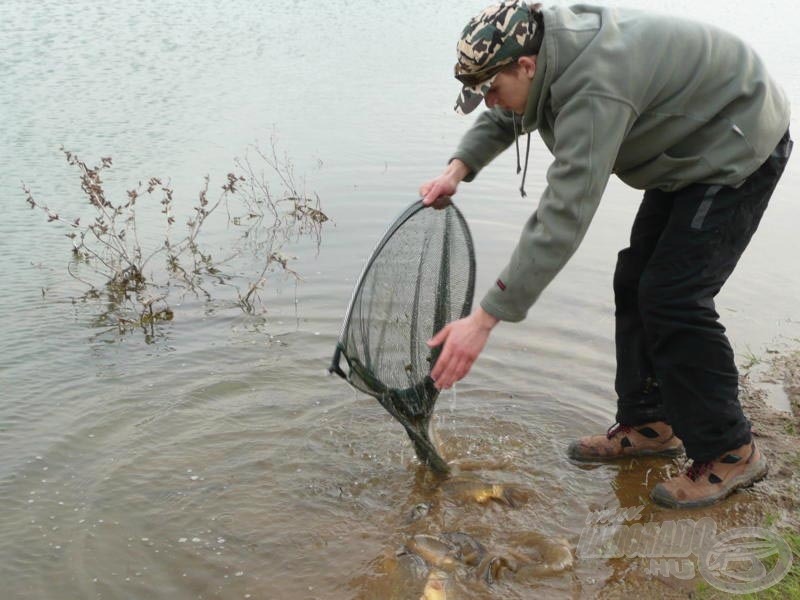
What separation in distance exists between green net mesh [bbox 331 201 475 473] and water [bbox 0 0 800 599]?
1.64 ft

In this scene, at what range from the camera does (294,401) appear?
15.5 ft

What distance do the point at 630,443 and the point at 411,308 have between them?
4.19ft

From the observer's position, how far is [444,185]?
3.58m

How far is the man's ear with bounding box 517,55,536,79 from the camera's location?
2.79 meters

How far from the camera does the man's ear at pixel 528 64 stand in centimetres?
279

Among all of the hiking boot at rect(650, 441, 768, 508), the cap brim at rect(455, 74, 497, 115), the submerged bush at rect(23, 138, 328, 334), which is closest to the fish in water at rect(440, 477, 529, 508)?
the hiking boot at rect(650, 441, 768, 508)

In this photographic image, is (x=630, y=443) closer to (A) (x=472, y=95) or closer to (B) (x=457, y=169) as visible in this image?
(B) (x=457, y=169)

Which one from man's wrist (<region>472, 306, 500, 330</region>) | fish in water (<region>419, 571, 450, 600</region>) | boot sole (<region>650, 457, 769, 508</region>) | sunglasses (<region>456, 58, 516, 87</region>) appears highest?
sunglasses (<region>456, 58, 516, 87</region>)

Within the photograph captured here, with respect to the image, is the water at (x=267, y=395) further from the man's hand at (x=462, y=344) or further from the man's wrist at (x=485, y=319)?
the man's wrist at (x=485, y=319)

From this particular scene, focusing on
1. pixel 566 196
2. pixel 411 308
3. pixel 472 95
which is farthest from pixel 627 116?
pixel 411 308

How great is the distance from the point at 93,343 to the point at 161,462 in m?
1.55

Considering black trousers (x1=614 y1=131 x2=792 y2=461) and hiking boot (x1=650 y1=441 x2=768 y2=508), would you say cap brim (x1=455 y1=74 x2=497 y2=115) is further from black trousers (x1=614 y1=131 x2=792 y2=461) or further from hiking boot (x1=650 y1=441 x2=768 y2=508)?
hiking boot (x1=650 y1=441 x2=768 y2=508)

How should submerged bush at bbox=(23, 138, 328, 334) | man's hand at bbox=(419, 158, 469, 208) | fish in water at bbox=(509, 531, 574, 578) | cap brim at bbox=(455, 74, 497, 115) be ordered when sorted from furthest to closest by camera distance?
1. submerged bush at bbox=(23, 138, 328, 334)
2. man's hand at bbox=(419, 158, 469, 208)
3. fish in water at bbox=(509, 531, 574, 578)
4. cap brim at bbox=(455, 74, 497, 115)

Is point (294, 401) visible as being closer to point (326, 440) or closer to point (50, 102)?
point (326, 440)
